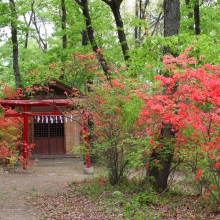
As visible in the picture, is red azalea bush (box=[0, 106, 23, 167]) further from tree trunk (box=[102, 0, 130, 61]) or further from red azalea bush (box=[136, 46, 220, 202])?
red azalea bush (box=[136, 46, 220, 202])

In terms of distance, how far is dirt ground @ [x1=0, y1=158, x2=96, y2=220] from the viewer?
26.5 ft

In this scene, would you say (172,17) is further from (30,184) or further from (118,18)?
(30,184)

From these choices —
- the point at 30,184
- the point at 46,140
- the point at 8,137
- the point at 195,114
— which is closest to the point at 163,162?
the point at 195,114

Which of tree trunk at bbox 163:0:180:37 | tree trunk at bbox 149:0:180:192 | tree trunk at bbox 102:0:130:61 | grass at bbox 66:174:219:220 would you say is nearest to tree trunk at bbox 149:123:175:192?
tree trunk at bbox 149:0:180:192

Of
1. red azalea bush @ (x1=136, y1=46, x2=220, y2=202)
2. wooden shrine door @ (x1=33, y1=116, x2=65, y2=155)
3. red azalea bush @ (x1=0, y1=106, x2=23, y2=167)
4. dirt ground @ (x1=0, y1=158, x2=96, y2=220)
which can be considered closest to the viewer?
red azalea bush @ (x1=136, y1=46, x2=220, y2=202)

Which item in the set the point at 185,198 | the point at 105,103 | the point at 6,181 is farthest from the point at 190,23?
the point at 6,181

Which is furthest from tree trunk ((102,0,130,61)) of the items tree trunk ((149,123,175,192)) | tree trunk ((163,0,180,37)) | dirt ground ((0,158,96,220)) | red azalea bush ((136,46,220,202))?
dirt ground ((0,158,96,220))

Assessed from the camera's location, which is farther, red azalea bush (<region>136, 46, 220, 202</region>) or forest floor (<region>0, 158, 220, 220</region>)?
forest floor (<region>0, 158, 220, 220</region>)

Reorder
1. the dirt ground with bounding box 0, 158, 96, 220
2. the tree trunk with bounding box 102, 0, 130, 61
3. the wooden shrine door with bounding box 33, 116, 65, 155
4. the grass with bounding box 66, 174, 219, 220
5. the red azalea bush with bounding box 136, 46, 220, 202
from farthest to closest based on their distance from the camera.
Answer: the wooden shrine door with bounding box 33, 116, 65, 155, the tree trunk with bounding box 102, 0, 130, 61, the dirt ground with bounding box 0, 158, 96, 220, the grass with bounding box 66, 174, 219, 220, the red azalea bush with bounding box 136, 46, 220, 202

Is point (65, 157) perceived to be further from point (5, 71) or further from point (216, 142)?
point (216, 142)

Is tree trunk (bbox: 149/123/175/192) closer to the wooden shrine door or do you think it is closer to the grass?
the grass

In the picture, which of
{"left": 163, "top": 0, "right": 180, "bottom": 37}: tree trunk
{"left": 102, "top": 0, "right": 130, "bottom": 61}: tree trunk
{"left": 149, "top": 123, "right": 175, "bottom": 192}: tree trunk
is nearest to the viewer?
{"left": 149, "top": 123, "right": 175, "bottom": 192}: tree trunk

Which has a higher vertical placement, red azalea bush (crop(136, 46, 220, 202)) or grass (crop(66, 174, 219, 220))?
red azalea bush (crop(136, 46, 220, 202))

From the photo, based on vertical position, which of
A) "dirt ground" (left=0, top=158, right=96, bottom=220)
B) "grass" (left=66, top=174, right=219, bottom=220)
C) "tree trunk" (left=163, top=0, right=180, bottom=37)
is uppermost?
"tree trunk" (left=163, top=0, right=180, bottom=37)
